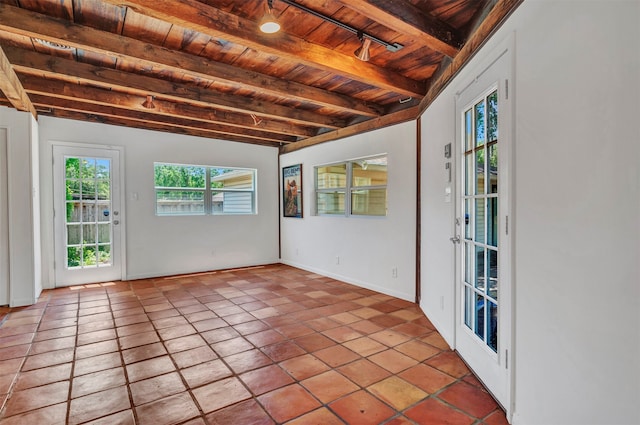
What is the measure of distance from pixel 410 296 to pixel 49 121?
211 inches

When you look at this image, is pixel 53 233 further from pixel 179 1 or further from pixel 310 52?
pixel 310 52

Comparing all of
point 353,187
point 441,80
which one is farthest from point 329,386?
point 353,187

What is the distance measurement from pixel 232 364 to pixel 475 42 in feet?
9.34

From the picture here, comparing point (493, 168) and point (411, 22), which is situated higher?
point (411, 22)

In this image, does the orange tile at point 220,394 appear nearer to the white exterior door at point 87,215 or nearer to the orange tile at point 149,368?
the orange tile at point 149,368

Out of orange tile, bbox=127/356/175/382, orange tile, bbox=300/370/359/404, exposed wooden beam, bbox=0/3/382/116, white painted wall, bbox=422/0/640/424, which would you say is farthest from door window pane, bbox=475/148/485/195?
orange tile, bbox=127/356/175/382

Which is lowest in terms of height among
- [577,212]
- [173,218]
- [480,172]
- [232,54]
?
[173,218]

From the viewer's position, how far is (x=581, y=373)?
1268 mm

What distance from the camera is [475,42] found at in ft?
7.38

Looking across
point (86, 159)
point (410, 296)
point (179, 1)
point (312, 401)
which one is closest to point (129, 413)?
point (312, 401)

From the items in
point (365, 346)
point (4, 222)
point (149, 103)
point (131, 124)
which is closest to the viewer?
point (365, 346)

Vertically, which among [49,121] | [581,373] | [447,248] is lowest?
[581,373]

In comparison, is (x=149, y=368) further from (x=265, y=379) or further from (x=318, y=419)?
(x=318, y=419)

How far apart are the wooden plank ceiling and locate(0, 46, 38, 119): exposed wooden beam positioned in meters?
0.01
